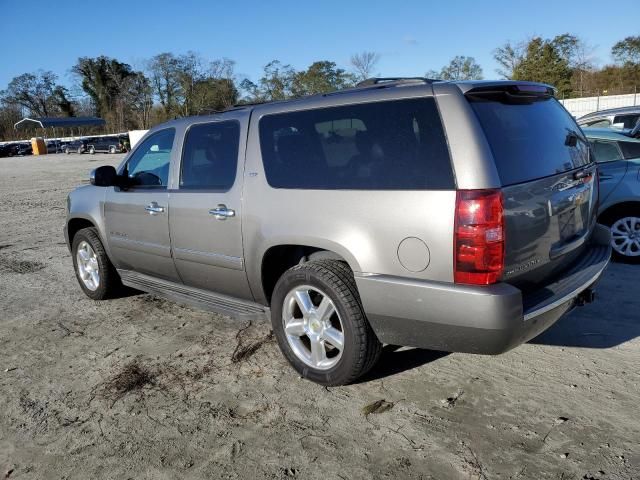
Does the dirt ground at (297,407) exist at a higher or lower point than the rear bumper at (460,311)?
lower

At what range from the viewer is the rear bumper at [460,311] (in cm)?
264

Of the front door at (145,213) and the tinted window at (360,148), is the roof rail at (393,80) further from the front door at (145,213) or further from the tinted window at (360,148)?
the front door at (145,213)

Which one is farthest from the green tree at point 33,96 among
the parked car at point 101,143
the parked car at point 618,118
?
the parked car at point 618,118

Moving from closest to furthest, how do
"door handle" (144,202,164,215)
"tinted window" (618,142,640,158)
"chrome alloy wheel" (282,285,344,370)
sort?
1. "chrome alloy wheel" (282,285,344,370)
2. "door handle" (144,202,164,215)
3. "tinted window" (618,142,640,158)

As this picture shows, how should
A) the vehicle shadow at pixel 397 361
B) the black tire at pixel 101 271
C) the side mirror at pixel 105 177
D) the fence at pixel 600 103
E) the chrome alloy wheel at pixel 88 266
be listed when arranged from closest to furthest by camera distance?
the vehicle shadow at pixel 397 361 → the side mirror at pixel 105 177 → the black tire at pixel 101 271 → the chrome alloy wheel at pixel 88 266 → the fence at pixel 600 103

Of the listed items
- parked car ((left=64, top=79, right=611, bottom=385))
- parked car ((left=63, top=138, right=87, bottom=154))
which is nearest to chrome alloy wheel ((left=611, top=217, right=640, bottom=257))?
parked car ((left=64, top=79, right=611, bottom=385))

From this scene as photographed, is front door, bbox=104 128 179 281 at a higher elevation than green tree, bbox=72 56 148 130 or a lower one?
lower

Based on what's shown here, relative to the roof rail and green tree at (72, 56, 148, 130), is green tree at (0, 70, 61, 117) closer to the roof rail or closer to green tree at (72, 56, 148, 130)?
green tree at (72, 56, 148, 130)

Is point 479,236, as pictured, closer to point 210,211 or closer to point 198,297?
point 210,211

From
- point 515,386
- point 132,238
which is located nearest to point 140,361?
point 132,238

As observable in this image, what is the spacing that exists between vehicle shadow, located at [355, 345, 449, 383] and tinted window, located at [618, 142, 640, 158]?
147 inches

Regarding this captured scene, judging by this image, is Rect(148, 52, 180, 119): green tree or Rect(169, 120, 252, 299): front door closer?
Rect(169, 120, 252, 299): front door

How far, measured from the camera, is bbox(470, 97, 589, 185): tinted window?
277 centimetres

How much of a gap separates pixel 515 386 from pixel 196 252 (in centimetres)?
245
